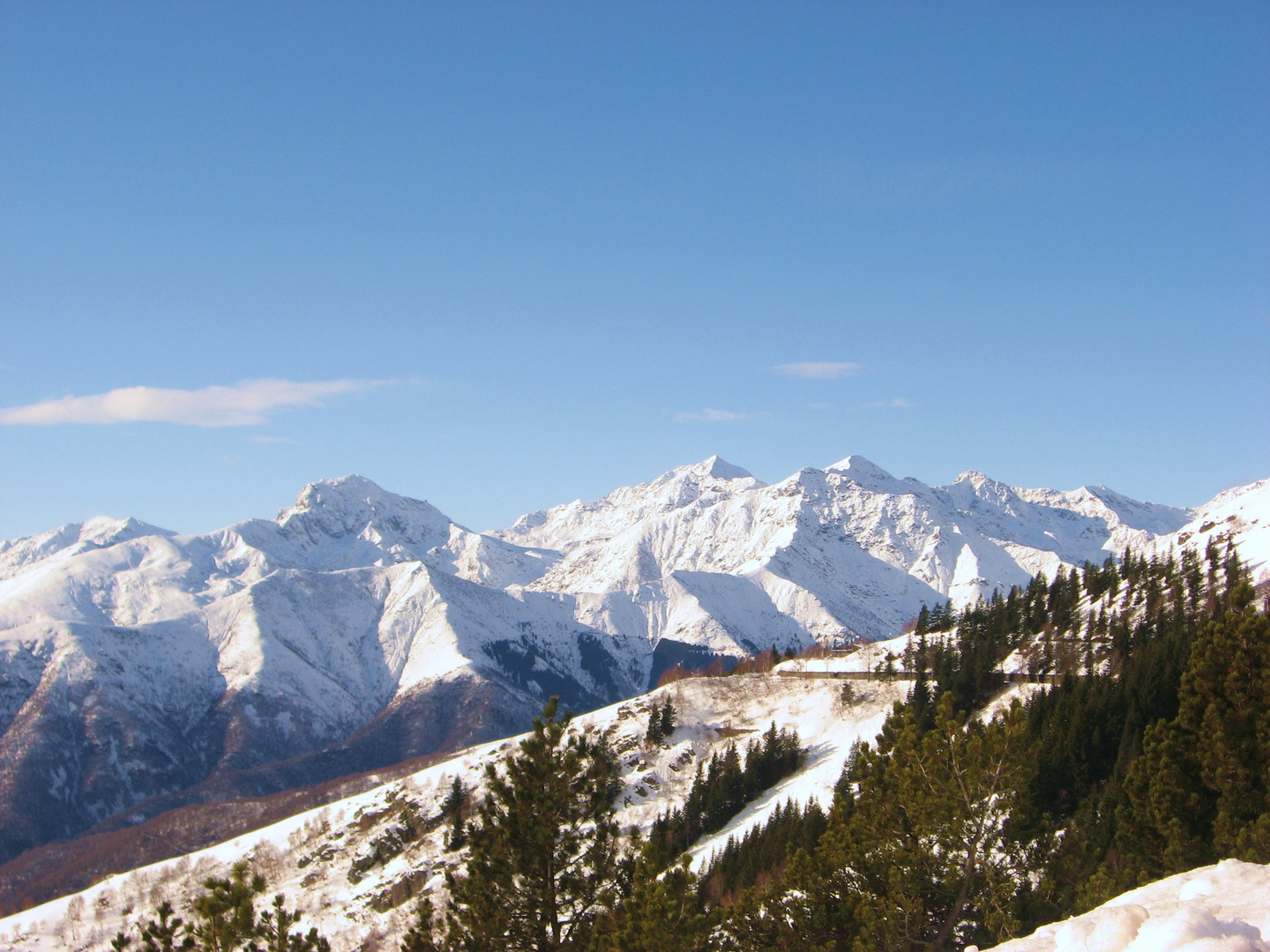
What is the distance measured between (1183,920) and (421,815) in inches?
5798

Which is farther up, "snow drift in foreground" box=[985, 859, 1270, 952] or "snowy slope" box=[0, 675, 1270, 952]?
"snow drift in foreground" box=[985, 859, 1270, 952]

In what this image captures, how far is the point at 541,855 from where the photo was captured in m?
30.0

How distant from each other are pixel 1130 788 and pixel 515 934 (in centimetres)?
2173

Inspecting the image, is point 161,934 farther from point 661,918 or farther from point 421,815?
point 421,815

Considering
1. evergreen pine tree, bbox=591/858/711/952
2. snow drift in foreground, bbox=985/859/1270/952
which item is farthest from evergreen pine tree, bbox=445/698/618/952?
snow drift in foreground, bbox=985/859/1270/952

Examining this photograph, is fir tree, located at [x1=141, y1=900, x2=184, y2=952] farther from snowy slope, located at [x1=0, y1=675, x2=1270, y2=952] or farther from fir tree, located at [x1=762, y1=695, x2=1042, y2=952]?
snowy slope, located at [x1=0, y1=675, x2=1270, y2=952]

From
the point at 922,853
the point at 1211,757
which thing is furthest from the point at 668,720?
the point at 922,853

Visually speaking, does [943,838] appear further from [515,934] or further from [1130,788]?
[515,934]

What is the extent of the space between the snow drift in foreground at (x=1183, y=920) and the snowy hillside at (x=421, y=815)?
97.4 meters

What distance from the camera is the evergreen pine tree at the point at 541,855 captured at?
2966 cm

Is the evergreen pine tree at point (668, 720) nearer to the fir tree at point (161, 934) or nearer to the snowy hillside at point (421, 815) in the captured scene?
the snowy hillside at point (421, 815)

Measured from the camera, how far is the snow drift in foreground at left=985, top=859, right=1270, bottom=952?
11156mm

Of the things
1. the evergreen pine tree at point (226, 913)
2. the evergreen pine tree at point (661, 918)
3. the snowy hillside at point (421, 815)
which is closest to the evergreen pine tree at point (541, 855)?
the evergreen pine tree at point (661, 918)

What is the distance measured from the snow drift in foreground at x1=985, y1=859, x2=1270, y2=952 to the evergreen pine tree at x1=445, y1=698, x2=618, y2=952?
17.9m
